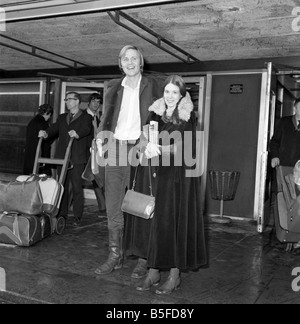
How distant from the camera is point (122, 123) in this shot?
134 inches

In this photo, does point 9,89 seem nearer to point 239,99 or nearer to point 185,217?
point 239,99

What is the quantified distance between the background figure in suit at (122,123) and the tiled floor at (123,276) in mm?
336

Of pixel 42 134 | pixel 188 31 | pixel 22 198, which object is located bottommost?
pixel 22 198

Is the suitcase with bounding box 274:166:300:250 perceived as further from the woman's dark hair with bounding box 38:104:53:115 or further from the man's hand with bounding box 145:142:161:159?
the woman's dark hair with bounding box 38:104:53:115

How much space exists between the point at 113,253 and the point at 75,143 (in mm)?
2223

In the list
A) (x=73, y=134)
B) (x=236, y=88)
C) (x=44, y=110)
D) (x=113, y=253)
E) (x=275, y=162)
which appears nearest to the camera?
(x=113, y=253)

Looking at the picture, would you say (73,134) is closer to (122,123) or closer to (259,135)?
(122,123)

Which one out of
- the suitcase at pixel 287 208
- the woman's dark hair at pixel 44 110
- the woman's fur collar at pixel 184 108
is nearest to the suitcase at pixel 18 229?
the woman's fur collar at pixel 184 108

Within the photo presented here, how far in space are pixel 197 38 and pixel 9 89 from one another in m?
5.25

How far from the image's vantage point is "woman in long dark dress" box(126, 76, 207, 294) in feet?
9.68

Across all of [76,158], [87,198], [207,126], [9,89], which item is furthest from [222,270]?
[9,89]

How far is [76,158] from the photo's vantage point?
5.37 metres

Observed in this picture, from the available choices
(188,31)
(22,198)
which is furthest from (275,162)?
(22,198)

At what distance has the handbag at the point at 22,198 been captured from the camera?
14.2 ft
